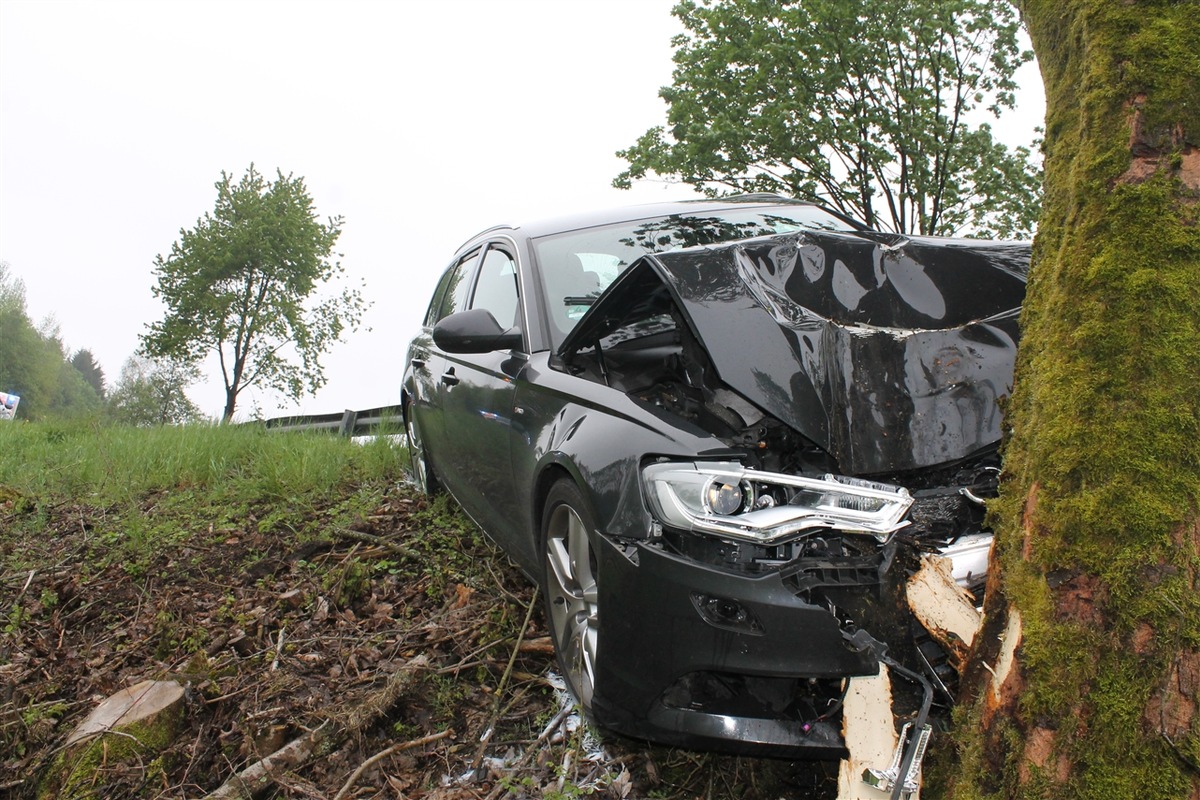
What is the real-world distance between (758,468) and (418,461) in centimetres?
387

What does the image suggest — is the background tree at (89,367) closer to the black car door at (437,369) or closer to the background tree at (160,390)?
the background tree at (160,390)

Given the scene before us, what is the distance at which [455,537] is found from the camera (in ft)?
16.3

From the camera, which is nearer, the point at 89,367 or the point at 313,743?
the point at 313,743

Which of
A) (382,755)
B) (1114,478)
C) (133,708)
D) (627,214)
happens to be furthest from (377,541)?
(1114,478)

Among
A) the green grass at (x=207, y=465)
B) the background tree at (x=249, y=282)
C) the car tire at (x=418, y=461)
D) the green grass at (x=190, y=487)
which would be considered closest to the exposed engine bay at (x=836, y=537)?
the car tire at (x=418, y=461)

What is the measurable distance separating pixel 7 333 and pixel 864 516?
3374 inches

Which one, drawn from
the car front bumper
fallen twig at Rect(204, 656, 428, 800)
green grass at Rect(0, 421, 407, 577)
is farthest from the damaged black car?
green grass at Rect(0, 421, 407, 577)

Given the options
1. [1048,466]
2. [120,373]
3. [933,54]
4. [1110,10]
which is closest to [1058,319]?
[1048,466]

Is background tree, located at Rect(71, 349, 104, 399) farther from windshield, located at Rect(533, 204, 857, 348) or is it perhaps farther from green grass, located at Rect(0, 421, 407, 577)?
windshield, located at Rect(533, 204, 857, 348)

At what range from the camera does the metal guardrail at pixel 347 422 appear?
8.27 metres

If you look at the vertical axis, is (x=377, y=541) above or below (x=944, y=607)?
below

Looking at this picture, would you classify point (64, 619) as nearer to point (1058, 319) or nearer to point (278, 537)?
point (278, 537)

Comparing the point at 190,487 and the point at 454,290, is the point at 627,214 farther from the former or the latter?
the point at 190,487

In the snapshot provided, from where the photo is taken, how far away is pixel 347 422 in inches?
378
